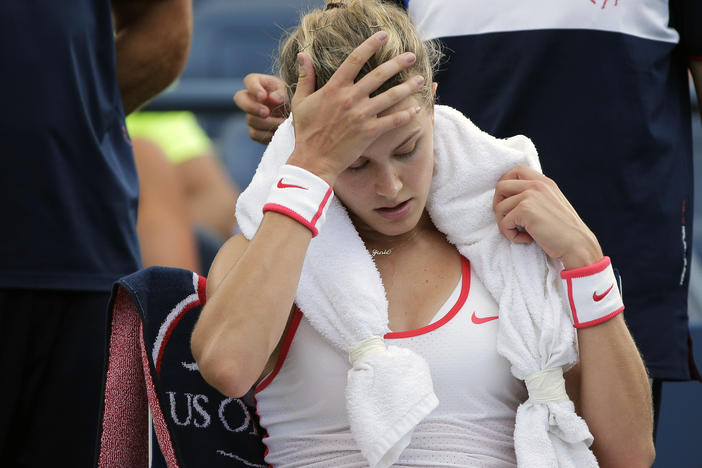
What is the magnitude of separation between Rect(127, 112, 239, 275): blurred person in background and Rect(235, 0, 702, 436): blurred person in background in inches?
52.2

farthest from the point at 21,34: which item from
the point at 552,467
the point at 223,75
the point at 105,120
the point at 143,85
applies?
the point at 223,75

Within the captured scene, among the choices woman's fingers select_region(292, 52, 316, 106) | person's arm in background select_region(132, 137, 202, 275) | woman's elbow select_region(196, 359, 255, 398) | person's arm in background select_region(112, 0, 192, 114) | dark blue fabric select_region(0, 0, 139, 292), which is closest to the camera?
woman's elbow select_region(196, 359, 255, 398)

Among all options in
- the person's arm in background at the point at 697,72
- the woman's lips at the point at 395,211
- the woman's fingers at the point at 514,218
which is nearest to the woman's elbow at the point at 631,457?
the woman's fingers at the point at 514,218

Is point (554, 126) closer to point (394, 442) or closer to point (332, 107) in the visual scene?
point (332, 107)

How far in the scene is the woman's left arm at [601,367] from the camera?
5.48ft

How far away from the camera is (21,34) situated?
6.68 feet

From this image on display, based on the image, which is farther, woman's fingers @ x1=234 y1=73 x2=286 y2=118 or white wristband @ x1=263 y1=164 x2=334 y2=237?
woman's fingers @ x1=234 y1=73 x2=286 y2=118

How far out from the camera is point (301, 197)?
5.34 ft

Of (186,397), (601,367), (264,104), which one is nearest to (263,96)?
(264,104)

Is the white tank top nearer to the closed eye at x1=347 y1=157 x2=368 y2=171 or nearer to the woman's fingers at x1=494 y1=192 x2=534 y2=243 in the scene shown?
the woman's fingers at x1=494 y1=192 x2=534 y2=243

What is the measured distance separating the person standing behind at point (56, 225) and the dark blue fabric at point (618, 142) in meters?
0.87

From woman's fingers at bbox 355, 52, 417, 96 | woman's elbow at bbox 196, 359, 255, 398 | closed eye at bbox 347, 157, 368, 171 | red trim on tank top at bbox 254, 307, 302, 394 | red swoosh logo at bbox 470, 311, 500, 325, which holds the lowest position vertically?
red trim on tank top at bbox 254, 307, 302, 394

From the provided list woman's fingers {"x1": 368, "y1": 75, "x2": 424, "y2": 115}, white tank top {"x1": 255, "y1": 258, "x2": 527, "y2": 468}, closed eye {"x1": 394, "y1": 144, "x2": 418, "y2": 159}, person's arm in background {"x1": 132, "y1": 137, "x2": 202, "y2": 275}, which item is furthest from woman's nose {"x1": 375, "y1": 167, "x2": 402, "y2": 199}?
person's arm in background {"x1": 132, "y1": 137, "x2": 202, "y2": 275}

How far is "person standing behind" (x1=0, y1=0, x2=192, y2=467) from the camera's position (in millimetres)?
2033
